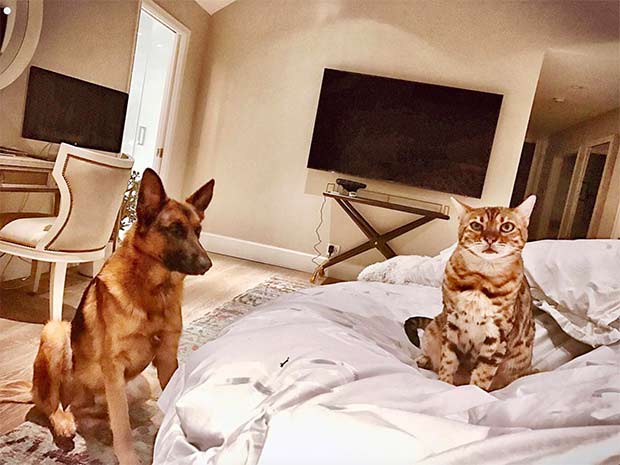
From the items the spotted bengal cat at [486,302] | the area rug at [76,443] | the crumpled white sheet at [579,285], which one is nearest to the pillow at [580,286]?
the crumpled white sheet at [579,285]

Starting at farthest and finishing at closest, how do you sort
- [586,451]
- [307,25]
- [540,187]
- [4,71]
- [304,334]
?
[540,187] → [307,25] → [4,71] → [304,334] → [586,451]

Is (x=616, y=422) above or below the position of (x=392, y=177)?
below

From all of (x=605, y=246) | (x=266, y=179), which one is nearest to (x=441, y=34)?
(x=266, y=179)

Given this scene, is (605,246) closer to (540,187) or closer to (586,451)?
(586,451)

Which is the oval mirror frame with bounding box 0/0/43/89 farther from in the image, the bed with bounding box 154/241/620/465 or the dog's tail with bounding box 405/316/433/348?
the dog's tail with bounding box 405/316/433/348

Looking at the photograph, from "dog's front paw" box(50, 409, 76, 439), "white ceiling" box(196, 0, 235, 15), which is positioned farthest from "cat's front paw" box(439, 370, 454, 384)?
"white ceiling" box(196, 0, 235, 15)

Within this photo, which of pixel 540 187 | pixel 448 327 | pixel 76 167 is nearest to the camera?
pixel 448 327

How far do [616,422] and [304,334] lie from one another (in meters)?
0.46

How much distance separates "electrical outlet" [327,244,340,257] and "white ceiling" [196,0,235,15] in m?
2.12

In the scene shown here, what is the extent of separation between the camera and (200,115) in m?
4.16

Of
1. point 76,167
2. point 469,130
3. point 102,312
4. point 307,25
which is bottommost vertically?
point 102,312

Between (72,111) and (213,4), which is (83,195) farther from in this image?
(213,4)

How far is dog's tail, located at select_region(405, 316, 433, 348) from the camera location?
1.11 metres

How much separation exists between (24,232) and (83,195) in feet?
0.96
